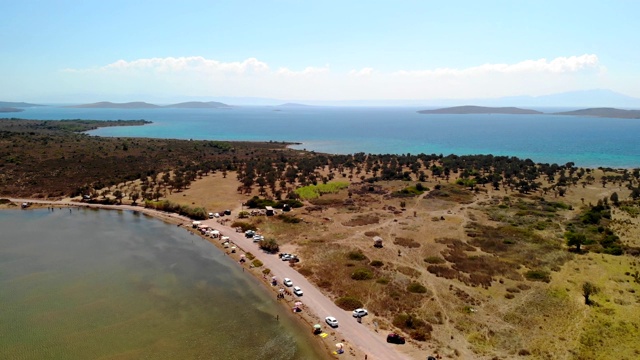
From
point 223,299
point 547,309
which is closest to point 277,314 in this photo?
point 223,299

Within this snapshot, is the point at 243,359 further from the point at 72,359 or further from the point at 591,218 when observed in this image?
the point at 591,218

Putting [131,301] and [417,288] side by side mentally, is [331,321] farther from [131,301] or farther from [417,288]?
[131,301]

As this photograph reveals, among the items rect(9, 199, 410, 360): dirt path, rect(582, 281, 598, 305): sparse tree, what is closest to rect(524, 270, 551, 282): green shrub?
rect(582, 281, 598, 305): sparse tree

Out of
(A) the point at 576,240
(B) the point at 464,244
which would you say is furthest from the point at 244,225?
(A) the point at 576,240

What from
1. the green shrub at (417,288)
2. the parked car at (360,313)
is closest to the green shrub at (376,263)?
the green shrub at (417,288)

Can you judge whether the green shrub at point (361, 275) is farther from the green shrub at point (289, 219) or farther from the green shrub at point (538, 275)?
the green shrub at point (289, 219)

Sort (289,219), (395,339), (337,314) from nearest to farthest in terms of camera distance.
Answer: (395,339), (337,314), (289,219)
